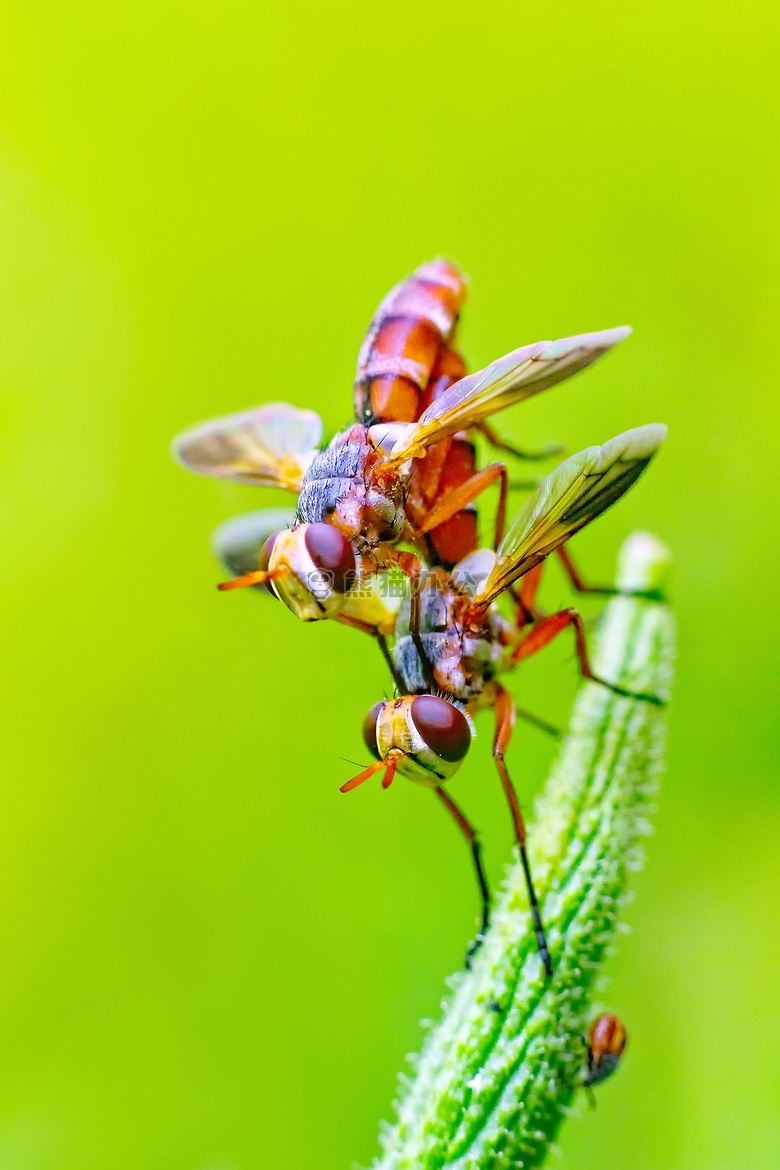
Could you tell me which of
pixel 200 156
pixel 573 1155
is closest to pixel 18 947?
pixel 573 1155

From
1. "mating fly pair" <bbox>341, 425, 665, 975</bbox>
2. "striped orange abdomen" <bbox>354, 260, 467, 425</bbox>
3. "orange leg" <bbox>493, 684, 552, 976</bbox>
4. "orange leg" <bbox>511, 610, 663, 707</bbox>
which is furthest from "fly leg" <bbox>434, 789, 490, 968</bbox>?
"striped orange abdomen" <bbox>354, 260, 467, 425</bbox>

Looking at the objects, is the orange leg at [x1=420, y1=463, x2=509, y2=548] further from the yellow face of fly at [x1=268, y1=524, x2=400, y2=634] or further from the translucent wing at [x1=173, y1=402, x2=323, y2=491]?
the translucent wing at [x1=173, y1=402, x2=323, y2=491]

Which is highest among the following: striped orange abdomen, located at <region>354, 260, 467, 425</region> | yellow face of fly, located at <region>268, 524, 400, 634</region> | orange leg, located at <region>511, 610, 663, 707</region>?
striped orange abdomen, located at <region>354, 260, 467, 425</region>

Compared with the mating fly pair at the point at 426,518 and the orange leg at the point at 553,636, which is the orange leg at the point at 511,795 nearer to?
the mating fly pair at the point at 426,518

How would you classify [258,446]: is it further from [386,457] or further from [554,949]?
[554,949]

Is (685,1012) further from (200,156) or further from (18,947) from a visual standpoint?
(200,156)
